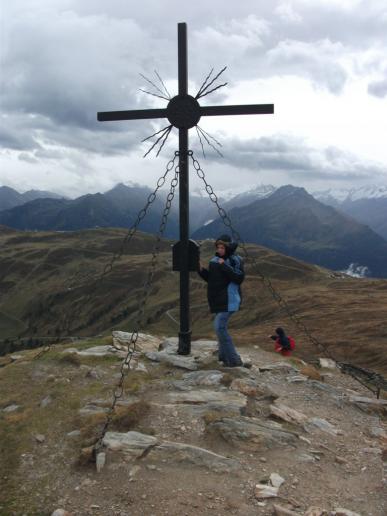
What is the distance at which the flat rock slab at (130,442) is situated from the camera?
30.1 feet

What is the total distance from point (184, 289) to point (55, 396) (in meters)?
4.92

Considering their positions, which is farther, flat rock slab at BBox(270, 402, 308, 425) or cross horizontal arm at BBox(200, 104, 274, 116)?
cross horizontal arm at BBox(200, 104, 274, 116)

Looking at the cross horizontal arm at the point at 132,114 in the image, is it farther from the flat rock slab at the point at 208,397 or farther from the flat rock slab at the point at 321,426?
the flat rock slab at the point at 321,426

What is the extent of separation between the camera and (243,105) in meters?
13.8

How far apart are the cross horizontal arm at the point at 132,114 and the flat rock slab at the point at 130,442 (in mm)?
9142

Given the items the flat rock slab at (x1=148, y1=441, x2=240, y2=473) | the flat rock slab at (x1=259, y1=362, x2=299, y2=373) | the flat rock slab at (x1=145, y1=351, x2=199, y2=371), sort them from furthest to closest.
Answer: the flat rock slab at (x1=259, y1=362, x2=299, y2=373) < the flat rock slab at (x1=145, y1=351, x2=199, y2=371) < the flat rock slab at (x1=148, y1=441, x2=240, y2=473)

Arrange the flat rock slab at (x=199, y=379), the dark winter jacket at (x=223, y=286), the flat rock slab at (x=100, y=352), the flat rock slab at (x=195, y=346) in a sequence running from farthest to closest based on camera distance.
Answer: the flat rock slab at (x=195, y=346)
the flat rock slab at (x=100, y=352)
the dark winter jacket at (x=223, y=286)
the flat rock slab at (x=199, y=379)

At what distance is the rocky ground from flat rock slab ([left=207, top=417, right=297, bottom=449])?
0.08 feet

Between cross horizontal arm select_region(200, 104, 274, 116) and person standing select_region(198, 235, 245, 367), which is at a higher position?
cross horizontal arm select_region(200, 104, 274, 116)

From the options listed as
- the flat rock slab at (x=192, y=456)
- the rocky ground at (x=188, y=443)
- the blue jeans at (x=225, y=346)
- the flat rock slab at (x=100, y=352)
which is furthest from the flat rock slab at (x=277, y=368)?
the flat rock slab at (x=192, y=456)

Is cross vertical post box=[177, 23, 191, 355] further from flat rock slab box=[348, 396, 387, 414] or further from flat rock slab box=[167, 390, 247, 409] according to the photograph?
flat rock slab box=[348, 396, 387, 414]

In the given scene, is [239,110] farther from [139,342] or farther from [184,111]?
[139,342]

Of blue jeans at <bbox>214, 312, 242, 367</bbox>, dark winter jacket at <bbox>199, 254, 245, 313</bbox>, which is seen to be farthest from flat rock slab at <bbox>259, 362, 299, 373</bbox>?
dark winter jacket at <bbox>199, 254, 245, 313</bbox>

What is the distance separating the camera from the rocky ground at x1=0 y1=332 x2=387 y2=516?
26.2 feet
